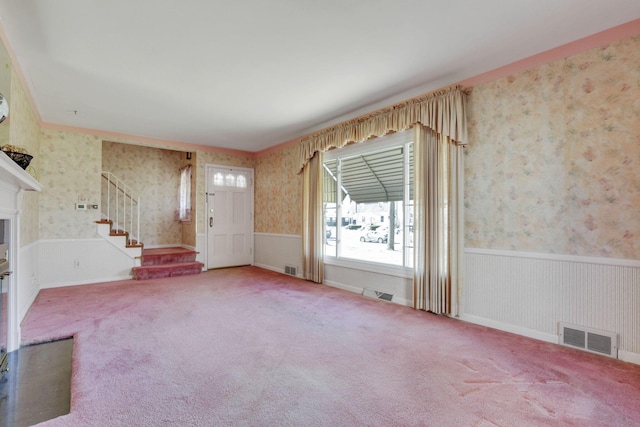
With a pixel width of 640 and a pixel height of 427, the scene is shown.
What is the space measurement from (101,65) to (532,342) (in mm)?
4863

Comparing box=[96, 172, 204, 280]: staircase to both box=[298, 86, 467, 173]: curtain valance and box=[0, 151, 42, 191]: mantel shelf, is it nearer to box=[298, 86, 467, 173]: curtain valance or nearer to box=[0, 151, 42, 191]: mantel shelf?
box=[0, 151, 42, 191]: mantel shelf

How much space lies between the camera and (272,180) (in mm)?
6387

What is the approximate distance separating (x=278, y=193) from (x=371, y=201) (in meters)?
2.45

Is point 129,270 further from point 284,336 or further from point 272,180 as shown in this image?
point 284,336

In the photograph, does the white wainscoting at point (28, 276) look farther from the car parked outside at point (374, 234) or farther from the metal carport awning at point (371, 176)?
the car parked outside at point (374, 234)

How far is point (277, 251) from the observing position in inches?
244

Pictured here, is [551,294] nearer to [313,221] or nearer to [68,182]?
[313,221]

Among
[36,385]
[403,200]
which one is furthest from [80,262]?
[403,200]

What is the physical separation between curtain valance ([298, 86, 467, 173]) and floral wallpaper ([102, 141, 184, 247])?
436 centimetres

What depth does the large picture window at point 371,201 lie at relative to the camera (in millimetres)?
3841

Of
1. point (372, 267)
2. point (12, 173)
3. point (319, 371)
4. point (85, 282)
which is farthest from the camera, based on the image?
point (85, 282)

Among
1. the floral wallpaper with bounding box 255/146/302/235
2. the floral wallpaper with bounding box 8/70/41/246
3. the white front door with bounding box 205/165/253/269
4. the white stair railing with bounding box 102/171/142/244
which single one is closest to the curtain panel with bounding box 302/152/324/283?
the floral wallpaper with bounding box 255/146/302/235

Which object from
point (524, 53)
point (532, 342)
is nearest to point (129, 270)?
point (532, 342)

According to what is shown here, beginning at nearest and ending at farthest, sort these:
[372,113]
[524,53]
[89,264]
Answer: [524,53], [372,113], [89,264]
